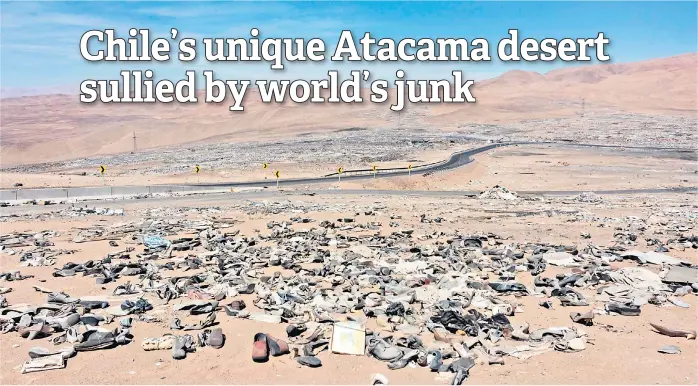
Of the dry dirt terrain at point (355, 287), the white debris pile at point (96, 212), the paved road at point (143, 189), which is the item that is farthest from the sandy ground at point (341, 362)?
the paved road at point (143, 189)

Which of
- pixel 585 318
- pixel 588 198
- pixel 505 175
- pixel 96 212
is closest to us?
pixel 585 318

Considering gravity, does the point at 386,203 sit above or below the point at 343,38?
below

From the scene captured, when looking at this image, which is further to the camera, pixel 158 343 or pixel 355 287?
pixel 355 287

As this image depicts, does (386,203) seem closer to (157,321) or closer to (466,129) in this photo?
(157,321)

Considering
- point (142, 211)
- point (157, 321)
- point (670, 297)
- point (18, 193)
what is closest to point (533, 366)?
point (670, 297)

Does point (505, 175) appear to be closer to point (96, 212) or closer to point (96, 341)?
point (96, 212)

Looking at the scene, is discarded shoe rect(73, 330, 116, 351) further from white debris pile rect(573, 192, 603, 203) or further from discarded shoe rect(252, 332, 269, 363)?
white debris pile rect(573, 192, 603, 203)

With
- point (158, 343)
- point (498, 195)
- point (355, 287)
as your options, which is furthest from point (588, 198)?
point (158, 343)

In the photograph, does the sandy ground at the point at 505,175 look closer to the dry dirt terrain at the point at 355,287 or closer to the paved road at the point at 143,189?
the paved road at the point at 143,189
